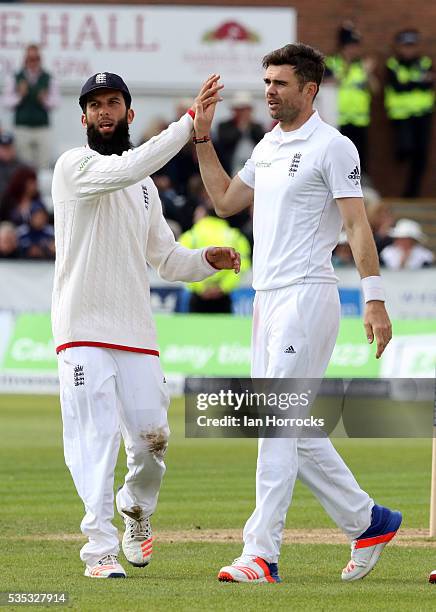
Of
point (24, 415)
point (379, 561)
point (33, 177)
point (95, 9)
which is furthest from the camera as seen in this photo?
point (95, 9)

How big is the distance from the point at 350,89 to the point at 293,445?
2226cm

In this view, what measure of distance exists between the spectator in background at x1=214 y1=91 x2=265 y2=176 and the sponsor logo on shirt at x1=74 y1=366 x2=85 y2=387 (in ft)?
62.8

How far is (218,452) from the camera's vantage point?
17688 mm

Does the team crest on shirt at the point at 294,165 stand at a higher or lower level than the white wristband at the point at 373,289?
higher

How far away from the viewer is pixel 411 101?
1251 inches

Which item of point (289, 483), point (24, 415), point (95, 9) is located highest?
point (95, 9)

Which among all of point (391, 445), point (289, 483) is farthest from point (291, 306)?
point (391, 445)

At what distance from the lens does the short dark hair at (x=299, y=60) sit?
900 cm

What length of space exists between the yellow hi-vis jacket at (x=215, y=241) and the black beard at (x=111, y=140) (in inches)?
509

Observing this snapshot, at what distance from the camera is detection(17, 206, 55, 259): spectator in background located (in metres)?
25.2

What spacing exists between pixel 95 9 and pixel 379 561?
21935mm

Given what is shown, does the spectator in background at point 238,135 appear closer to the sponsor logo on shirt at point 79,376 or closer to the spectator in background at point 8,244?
the spectator in background at point 8,244

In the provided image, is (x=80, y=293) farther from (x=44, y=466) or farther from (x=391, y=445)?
(x=391, y=445)

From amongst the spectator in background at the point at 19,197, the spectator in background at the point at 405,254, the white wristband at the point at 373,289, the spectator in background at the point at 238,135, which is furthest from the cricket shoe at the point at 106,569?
the spectator in background at the point at 238,135
